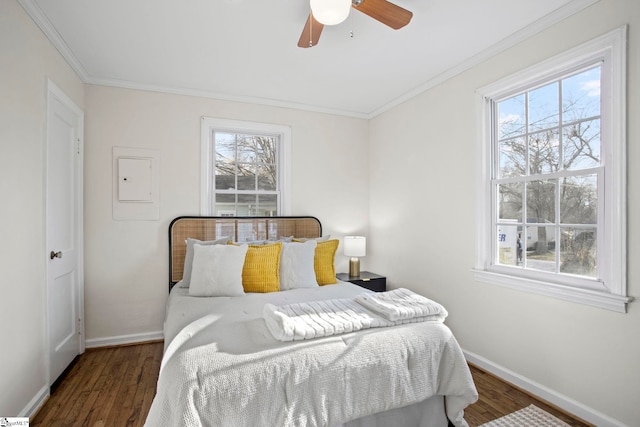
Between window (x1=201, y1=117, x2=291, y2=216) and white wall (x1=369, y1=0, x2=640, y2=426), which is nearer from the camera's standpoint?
white wall (x1=369, y1=0, x2=640, y2=426)

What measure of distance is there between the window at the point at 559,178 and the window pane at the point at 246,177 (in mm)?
2415

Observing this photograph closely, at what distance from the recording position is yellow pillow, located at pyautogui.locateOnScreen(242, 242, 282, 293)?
281 centimetres

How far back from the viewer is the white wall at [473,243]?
1.90m

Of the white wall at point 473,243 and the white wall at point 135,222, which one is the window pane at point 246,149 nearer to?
the white wall at point 135,222

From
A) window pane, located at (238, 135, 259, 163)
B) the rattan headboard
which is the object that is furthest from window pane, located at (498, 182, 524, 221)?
window pane, located at (238, 135, 259, 163)

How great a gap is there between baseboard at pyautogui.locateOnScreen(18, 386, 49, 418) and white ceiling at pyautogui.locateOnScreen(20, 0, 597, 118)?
250 cm

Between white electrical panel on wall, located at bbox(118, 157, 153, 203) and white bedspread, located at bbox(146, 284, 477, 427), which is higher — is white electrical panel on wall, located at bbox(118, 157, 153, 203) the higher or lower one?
the higher one

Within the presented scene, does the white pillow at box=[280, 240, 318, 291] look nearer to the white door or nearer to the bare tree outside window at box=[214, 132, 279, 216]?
the bare tree outside window at box=[214, 132, 279, 216]

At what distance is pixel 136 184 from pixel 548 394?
388cm


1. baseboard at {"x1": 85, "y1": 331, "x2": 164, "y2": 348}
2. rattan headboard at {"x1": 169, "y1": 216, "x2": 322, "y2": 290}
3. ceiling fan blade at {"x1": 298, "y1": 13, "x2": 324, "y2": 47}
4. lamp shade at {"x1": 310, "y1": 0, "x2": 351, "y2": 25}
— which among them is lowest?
baseboard at {"x1": 85, "y1": 331, "x2": 164, "y2": 348}

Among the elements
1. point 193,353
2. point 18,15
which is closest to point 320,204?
point 193,353

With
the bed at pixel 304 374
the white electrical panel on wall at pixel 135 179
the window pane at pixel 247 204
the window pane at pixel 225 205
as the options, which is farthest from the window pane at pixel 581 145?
the white electrical panel on wall at pixel 135 179

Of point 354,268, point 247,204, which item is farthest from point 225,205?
point 354,268

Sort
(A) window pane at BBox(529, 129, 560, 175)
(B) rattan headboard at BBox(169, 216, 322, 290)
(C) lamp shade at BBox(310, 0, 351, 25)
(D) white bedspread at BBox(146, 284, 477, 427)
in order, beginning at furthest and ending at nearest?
(B) rattan headboard at BBox(169, 216, 322, 290) < (A) window pane at BBox(529, 129, 560, 175) < (C) lamp shade at BBox(310, 0, 351, 25) < (D) white bedspread at BBox(146, 284, 477, 427)
